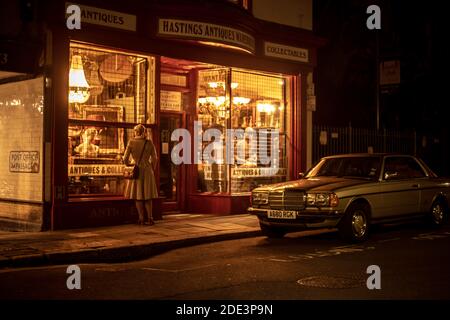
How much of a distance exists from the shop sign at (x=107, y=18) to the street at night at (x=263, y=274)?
16.6 feet

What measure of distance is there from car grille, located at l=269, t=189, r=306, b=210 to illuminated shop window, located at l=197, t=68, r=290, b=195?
4.38 metres

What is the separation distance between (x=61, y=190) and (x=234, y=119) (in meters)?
5.28

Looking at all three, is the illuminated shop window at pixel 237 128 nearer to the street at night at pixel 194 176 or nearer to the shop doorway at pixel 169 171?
the street at night at pixel 194 176

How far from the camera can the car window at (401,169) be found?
38.4 ft

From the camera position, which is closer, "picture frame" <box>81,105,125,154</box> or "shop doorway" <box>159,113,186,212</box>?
"picture frame" <box>81,105,125,154</box>

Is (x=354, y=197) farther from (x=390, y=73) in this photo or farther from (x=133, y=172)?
(x=390, y=73)

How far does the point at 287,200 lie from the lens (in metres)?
10.8

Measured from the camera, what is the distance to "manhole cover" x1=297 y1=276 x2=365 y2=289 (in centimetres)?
723

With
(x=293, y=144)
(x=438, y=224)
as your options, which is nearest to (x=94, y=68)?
(x=293, y=144)

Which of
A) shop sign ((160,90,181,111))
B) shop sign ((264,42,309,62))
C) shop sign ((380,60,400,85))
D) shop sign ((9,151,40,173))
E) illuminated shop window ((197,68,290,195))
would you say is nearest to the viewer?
shop sign ((9,151,40,173))

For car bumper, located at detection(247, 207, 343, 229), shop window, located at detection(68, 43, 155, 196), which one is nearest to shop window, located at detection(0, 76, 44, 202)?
shop window, located at detection(68, 43, 155, 196)

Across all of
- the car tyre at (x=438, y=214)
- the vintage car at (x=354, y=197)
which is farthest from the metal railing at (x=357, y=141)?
the car tyre at (x=438, y=214)

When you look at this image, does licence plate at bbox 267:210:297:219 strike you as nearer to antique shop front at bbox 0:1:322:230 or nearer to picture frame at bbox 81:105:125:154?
antique shop front at bbox 0:1:322:230

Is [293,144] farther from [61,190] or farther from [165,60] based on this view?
[61,190]
